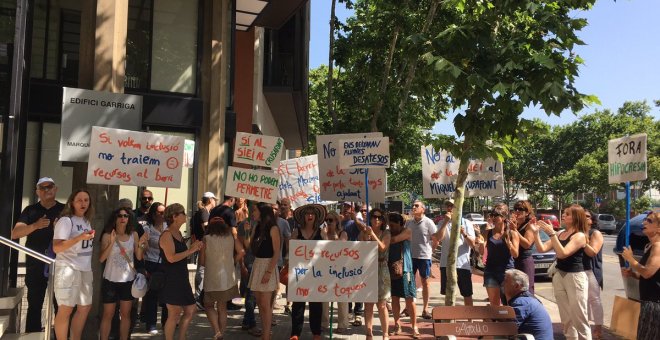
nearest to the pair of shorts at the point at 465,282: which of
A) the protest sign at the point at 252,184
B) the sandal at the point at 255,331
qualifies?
the sandal at the point at 255,331

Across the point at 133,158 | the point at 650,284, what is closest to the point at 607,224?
the point at 650,284

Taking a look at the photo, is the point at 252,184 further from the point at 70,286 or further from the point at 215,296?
the point at 70,286

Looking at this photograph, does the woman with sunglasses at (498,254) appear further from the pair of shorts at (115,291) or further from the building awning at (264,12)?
the building awning at (264,12)

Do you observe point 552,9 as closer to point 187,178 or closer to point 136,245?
point 136,245

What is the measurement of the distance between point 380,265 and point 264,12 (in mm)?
9769

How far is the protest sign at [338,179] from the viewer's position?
31.3 ft

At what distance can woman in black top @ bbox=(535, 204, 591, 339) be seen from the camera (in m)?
6.50

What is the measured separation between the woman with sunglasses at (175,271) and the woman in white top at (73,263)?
0.81 meters

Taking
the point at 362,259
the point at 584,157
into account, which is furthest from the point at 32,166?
the point at 584,157

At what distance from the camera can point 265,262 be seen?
7.16 metres

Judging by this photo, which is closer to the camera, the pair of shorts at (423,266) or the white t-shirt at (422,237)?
the white t-shirt at (422,237)

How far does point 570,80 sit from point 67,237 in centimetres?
556

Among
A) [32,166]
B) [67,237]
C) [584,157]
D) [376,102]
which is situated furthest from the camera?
[584,157]

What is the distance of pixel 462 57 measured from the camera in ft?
21.3
